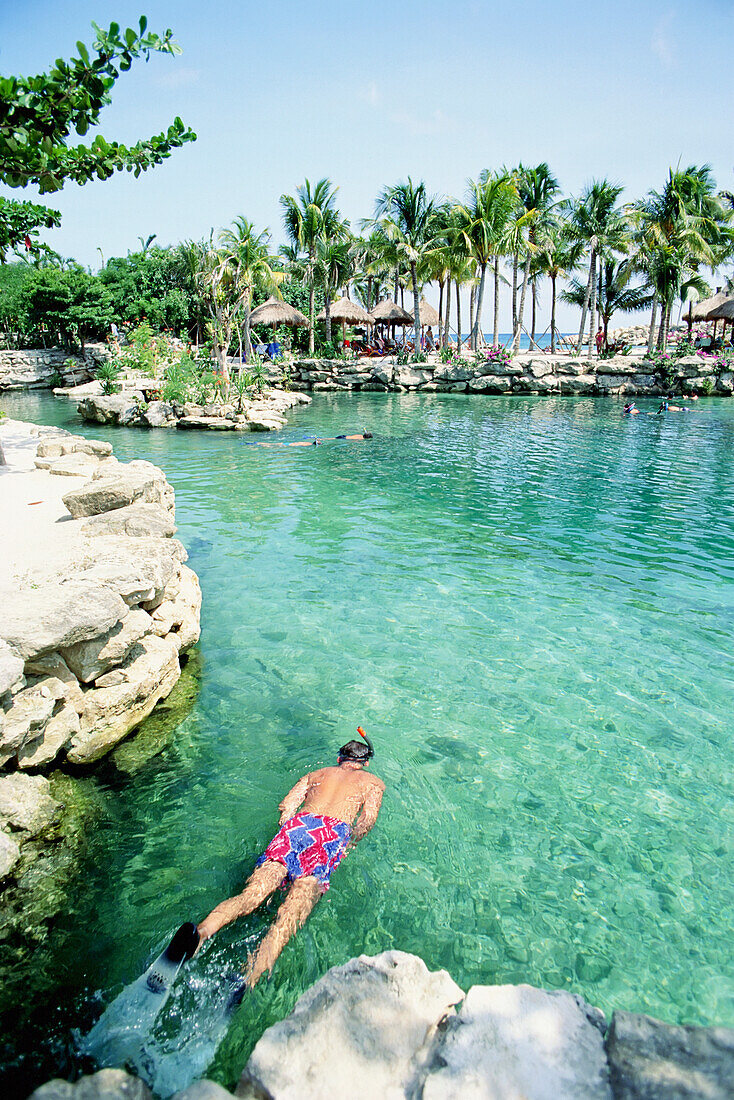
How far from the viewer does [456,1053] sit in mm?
1938

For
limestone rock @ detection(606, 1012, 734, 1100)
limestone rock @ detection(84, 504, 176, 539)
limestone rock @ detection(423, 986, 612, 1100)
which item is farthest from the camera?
limestone rock @ detection(84, 504, 176, 539)

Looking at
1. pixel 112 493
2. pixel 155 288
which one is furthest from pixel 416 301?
pixel 112 493

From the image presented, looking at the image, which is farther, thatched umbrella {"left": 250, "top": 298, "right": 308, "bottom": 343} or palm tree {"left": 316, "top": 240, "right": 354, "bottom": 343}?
thatched umbrella {"left": 250, "top": 298, "right": 308, "bottom": 343}

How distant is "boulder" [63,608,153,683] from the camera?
4555 millimetres

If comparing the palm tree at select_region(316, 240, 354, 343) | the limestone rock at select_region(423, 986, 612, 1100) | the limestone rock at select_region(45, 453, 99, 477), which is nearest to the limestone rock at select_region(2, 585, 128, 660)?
the limestone rock at select_region(423, 986, 612, 1100)

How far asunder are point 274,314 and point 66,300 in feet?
45.9

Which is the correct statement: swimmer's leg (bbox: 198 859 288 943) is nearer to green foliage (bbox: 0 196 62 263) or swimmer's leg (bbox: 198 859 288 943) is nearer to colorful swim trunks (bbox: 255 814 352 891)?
colorful swim trunks (bbox: 255 814 352 891)

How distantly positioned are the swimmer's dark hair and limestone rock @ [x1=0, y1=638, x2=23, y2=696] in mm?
2239

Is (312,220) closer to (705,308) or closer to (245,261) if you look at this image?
(245,261)

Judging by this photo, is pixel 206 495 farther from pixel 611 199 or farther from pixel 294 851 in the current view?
pixel 611 199

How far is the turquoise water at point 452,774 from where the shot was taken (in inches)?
121

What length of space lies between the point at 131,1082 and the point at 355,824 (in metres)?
1.99

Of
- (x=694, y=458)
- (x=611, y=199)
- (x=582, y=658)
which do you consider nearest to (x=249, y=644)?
(x=582, y=658)

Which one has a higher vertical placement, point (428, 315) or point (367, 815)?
point (428, 315)
